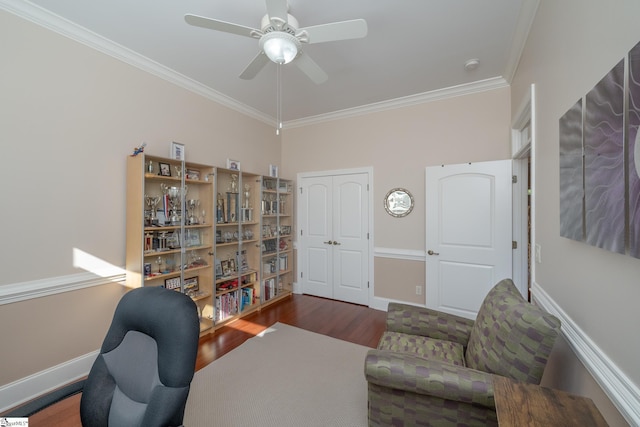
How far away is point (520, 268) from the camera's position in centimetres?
284

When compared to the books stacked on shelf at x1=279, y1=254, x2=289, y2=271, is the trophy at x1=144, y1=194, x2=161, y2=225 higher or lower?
higher

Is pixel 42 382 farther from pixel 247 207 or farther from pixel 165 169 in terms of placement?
pixel 247 207

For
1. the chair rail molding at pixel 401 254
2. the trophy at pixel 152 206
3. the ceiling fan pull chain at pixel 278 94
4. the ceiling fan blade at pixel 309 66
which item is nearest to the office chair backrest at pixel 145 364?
the trophy at pixel 152 206

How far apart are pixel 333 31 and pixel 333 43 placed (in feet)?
2.75

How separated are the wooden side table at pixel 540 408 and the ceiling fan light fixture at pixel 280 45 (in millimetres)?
2186

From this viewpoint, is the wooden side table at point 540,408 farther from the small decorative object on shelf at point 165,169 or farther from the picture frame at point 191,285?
the small decorative object on shelf at point 165,169

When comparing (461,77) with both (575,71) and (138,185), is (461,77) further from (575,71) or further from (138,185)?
(138,185)

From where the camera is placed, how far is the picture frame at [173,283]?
277cm

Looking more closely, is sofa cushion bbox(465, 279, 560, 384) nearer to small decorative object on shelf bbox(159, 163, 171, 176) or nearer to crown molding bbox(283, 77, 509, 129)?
crown molding bbox(283, 77, 509, 129)

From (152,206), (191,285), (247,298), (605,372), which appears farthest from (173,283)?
(605,372)

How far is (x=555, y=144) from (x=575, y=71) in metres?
0.41

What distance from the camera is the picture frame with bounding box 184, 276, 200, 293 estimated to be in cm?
296

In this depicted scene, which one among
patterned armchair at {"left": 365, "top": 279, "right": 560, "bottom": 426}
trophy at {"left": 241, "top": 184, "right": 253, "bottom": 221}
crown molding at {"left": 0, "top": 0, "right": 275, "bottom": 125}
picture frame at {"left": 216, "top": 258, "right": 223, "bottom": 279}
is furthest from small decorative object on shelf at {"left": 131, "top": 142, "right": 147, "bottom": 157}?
patterned armchair at {"left": 365, "top": 279, "right": 560, "bottom": 426}

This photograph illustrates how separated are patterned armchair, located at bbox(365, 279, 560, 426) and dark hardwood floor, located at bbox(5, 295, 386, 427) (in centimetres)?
143
